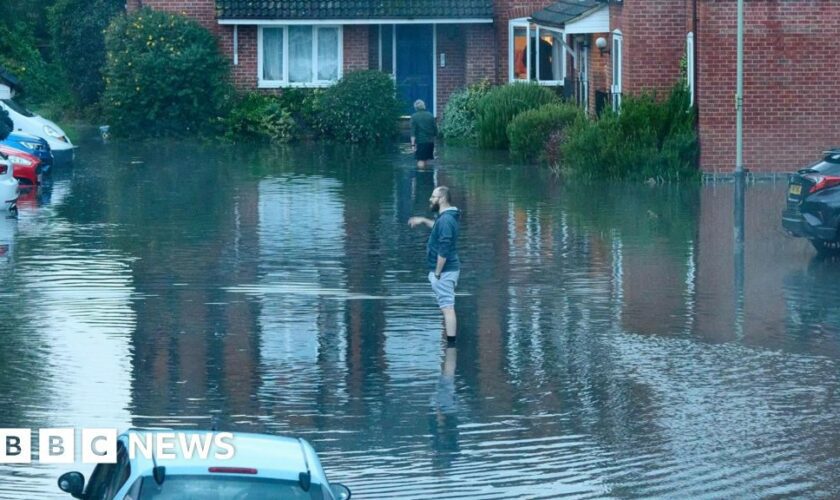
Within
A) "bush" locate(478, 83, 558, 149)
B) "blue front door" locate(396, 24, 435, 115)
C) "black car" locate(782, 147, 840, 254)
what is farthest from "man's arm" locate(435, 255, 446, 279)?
"blue front door" locate(396, 24, 435, 115)

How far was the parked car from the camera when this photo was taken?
30.0 m

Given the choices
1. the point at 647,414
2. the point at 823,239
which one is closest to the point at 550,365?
the point at 647,414

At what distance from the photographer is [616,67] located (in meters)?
33.2

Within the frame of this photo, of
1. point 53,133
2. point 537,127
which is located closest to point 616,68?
point 537,127

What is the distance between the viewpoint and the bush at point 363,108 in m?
36.3

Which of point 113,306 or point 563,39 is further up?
point 563,39

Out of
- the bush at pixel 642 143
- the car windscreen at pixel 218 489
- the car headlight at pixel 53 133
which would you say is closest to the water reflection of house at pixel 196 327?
the car windscreen at pixel 218 489

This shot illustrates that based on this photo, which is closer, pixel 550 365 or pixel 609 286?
pixel 550 365

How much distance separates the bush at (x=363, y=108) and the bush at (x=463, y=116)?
4.29 feet

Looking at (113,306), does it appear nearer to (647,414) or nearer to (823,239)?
(647,414)

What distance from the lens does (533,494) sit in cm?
1083

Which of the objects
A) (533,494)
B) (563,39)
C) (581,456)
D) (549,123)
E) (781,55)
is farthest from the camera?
(563,39)

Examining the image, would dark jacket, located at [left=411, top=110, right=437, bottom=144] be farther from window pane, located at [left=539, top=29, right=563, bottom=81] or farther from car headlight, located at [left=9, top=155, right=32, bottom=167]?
window pane, located at [left=539, top=29, right=563, bottom=81]

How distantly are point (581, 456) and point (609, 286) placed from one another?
273 inches
